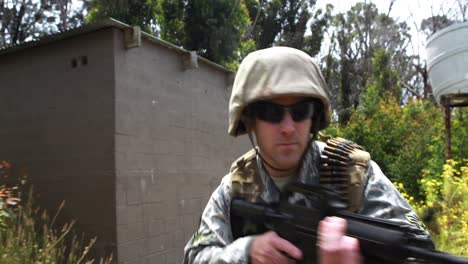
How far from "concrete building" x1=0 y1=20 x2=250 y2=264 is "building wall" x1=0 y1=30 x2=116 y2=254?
11mm

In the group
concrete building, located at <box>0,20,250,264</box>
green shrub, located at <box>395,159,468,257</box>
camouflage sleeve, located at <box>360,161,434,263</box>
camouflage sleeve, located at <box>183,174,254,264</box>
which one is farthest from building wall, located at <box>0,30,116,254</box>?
camouflage sleeve, located at <box>360,161,434,263</box>

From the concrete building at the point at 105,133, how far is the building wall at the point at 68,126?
1 cm

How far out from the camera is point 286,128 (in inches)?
58.3

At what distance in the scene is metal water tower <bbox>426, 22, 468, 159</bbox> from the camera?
604cm

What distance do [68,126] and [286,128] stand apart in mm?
3816

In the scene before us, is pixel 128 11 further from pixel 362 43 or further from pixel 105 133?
pixel 362 43

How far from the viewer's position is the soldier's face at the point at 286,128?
1.50m

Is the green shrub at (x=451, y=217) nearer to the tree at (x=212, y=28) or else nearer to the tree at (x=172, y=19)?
the tree at (x=212, y=28)

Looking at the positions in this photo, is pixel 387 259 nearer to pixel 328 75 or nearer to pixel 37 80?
pixel 37 80

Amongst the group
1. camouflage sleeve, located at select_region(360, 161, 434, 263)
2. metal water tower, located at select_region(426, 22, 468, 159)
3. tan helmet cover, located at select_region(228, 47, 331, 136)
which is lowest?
camouflage sleeve, located at select_region(360, 161, 434, 263)

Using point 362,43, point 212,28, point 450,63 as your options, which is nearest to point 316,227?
point 450,63

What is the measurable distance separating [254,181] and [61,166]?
3.63m

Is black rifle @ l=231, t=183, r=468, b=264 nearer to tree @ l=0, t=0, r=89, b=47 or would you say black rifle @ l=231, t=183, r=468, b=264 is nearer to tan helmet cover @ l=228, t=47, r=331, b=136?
tan helmet cover @ l=228, t=47, r=331, b=136

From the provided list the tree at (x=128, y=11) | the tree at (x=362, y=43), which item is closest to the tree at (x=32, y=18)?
the tree at (x=128, y=11)
